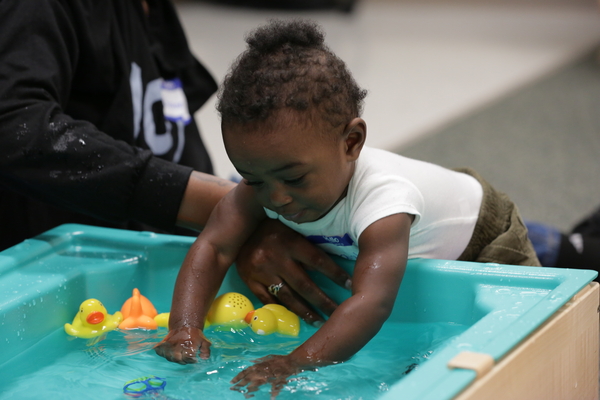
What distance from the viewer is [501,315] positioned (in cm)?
72

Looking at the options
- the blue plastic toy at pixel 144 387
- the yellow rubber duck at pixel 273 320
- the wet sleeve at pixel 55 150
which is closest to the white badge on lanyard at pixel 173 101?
the wet sleeve at pixel 55 150

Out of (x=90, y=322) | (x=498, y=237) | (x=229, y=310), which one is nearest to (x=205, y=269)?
(x=229, y=310)

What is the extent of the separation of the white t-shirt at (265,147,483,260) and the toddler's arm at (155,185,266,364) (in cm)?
4

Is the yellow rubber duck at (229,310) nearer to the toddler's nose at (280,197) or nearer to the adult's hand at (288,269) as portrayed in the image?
the adult's hand at (288,269)

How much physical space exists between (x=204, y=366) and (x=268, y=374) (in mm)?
96

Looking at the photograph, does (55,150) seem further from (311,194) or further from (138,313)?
(311,194)

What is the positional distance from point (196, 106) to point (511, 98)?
1904mm

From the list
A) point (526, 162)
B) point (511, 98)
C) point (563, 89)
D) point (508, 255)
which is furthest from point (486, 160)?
point (508, 255)

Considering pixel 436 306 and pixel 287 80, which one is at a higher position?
pixel 287 80

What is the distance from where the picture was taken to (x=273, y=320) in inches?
35.3

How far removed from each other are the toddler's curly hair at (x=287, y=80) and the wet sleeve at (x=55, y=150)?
221 mm

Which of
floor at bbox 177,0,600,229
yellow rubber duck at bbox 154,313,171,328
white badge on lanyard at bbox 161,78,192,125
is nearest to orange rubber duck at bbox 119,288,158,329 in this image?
yellow rubber duck at bbox 154,313,171,328

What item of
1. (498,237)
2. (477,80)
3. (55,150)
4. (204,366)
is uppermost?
(477,80)

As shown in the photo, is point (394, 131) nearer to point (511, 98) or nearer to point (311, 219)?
point (511, 98)
